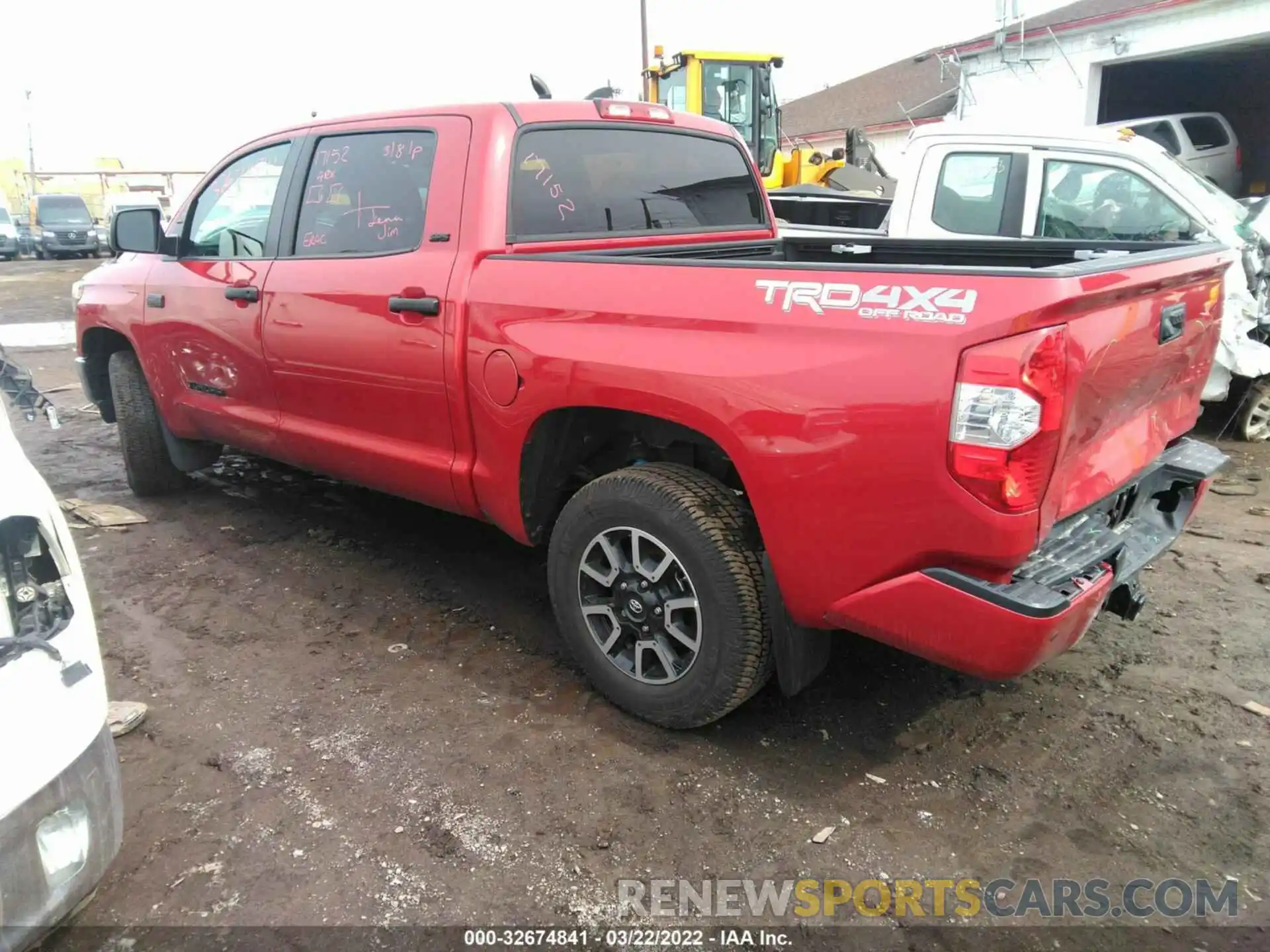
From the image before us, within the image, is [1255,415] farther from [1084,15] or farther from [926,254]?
[1084,15]

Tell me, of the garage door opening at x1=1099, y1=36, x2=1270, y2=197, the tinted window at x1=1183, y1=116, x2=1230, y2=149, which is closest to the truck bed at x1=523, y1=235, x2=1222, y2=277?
the tinted window at x1=1183, y1=116, x2=1230, y2=149

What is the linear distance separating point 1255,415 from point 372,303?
5.77 m

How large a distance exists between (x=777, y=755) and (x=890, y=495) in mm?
1065

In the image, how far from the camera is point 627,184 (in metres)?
3.70

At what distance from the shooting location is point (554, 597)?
312 cm

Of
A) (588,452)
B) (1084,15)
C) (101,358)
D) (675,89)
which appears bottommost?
(588,452)

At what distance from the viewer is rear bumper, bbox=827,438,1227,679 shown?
216cm

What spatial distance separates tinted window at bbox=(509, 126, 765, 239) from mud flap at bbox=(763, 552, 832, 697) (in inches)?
62.0

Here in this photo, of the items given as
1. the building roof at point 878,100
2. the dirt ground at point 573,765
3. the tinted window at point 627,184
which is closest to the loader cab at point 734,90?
the tinted window at point 627,184

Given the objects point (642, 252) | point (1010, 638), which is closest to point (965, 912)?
point (1010, 638)

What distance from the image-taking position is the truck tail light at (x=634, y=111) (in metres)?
3.65

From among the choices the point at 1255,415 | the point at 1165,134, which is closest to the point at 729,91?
the point at 1165,134

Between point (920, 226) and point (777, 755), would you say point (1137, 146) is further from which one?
point (777, 755)

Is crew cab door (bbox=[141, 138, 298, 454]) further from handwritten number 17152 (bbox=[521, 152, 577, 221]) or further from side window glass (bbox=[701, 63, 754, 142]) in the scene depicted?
side window glass (bbox=[701, 63, 754, 142])
